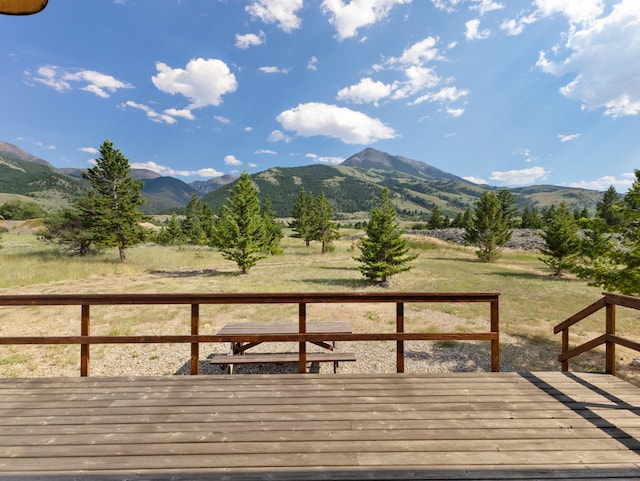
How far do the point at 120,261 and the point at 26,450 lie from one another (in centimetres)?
2669

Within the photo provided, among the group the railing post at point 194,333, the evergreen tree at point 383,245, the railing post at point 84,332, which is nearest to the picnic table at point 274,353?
the railing post at point 194,333

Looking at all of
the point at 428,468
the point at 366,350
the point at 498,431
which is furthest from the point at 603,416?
the point at 366,350

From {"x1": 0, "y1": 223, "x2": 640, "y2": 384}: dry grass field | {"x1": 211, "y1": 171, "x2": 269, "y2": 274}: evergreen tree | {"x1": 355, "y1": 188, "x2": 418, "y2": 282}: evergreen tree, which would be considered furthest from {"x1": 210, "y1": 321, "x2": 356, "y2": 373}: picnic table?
{"x1": 211, "y1": 171, "x2": 269, "y2": 274}: evergreen tree

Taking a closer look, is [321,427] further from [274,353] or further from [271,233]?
[271,233]

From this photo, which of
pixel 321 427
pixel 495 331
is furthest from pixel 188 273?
pixel 495 331

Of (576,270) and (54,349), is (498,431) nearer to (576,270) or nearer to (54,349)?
(576,270)

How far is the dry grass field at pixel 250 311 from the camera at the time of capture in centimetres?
750

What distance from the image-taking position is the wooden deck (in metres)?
2.57

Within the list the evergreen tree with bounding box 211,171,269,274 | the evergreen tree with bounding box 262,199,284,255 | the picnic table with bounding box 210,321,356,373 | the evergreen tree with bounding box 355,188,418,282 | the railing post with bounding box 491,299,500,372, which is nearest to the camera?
the railing post with bounding box 491,299,500,372

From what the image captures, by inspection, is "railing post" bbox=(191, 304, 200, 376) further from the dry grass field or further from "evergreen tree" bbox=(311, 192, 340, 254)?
"evergreen tree" bbox=(311, 192, 340, 254)

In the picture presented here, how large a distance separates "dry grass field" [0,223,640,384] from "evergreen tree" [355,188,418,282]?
106cm

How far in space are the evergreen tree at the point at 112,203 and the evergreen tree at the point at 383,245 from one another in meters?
20.8

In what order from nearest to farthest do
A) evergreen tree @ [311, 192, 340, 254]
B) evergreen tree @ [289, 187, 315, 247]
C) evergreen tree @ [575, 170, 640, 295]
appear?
evergreen tree @ [575, 170, 640, 295], evergreen tree @ [311, 192, 340, 254], evergreen tree @ [289, 187, 315, 247]

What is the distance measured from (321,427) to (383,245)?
15.9 meters
